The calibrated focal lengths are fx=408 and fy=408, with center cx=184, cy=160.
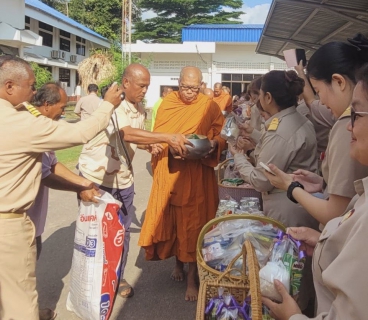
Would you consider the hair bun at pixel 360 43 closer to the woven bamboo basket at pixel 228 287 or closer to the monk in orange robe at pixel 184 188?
the woven bamboo basket at pixel 228 287

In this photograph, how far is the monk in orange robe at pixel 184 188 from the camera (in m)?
3.71

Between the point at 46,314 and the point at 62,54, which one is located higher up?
the point at 62,54

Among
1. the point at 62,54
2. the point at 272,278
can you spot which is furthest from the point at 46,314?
the point at 62,54

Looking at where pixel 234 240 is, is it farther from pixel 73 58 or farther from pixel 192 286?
pixel 73 58

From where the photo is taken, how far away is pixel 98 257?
105 inches

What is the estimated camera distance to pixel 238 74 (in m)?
22.7

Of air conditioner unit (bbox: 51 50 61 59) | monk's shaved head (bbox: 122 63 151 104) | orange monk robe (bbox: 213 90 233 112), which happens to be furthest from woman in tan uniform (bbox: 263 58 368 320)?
air conditioner unit (bbox: 51 50 61 59)

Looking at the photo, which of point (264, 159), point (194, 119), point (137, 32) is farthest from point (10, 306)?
point (137, 32)

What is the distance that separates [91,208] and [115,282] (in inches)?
20.6

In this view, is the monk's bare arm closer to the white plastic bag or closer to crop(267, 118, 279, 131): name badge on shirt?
the white plastic bag

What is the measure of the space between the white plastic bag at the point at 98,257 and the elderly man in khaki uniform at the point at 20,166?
1.13 feet

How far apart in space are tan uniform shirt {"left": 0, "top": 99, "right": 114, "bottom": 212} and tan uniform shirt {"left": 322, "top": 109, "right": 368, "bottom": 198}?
4.38 ft

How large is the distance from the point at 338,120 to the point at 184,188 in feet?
6.75

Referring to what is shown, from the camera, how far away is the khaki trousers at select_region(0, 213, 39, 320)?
228cm
